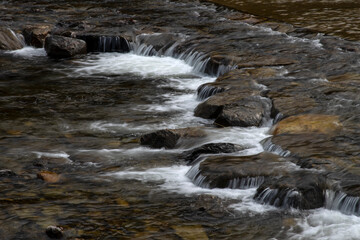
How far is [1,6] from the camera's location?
1705 centimetres

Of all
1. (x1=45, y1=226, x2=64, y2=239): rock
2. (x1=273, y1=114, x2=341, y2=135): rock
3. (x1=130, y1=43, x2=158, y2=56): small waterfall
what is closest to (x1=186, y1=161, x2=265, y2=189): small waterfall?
(x1=273, y1=114, x2=341, y2=135): rock

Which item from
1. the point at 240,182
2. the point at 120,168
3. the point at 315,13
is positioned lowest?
the point at 120,168

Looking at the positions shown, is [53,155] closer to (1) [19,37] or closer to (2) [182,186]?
(2) [182,186]

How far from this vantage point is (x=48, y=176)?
6363mm

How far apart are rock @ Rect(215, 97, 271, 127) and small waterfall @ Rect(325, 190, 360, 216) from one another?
2.41 m

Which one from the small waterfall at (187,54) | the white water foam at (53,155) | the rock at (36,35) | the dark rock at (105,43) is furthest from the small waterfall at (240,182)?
the rock at (36,35)

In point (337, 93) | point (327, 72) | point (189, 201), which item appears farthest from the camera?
point (327, 72)

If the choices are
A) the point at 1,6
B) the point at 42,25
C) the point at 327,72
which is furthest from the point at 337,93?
the point at 1,6

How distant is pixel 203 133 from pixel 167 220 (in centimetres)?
221

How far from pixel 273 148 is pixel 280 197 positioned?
125 cm

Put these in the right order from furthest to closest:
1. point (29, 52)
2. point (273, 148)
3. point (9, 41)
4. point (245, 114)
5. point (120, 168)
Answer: point (9, 41) < point (29, 52) < point (245, 114) < point (273, 148) < point (120, 168)

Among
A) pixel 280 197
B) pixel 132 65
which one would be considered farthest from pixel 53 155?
pixel 132 65

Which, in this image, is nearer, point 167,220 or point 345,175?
point 167,220

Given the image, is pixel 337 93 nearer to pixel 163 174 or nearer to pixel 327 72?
pixel 327 72
